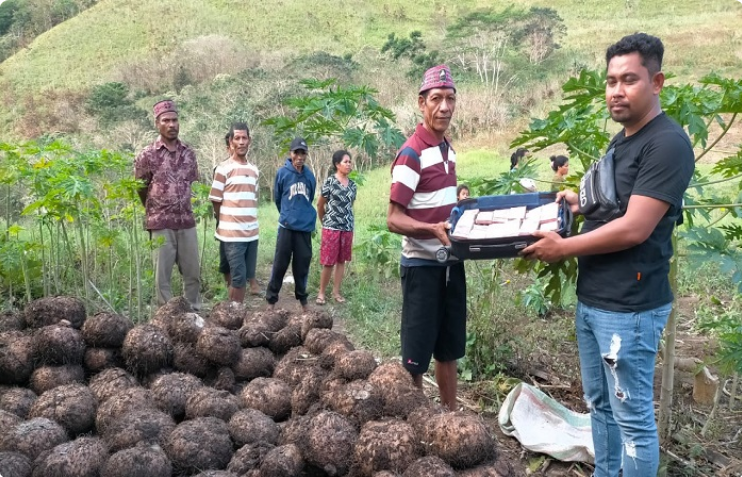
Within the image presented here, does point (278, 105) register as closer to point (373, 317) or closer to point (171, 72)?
point (171, 72)

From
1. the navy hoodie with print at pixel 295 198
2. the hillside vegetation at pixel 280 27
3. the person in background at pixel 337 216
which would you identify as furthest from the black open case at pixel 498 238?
the hillside vegetation at pixel 280 27

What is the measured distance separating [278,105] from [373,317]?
577 inches

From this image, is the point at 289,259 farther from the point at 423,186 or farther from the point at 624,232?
the point at 624,232

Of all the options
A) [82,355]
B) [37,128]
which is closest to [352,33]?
[37,128]

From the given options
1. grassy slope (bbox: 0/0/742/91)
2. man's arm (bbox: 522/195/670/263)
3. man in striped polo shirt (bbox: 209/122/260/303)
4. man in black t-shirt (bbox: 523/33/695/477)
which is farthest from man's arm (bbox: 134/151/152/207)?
grassy slope (bbox: 0/0/742/91)

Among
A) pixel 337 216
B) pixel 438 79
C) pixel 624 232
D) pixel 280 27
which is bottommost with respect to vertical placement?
pixel 337 216

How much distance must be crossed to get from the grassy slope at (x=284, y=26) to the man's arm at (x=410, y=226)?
73.6 feet

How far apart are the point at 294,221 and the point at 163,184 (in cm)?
134

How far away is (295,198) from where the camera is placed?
5953 millimetres

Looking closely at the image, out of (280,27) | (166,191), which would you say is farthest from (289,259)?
(280,27)

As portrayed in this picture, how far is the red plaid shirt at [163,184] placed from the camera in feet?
17.0

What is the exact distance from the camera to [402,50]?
2544cm

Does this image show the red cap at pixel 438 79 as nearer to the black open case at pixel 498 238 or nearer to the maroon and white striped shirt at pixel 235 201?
the black open case at pixel 498 238

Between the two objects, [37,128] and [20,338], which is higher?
[37,128]
